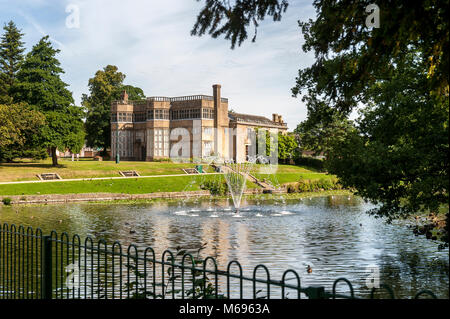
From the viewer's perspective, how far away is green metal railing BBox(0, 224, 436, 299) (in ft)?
18.4

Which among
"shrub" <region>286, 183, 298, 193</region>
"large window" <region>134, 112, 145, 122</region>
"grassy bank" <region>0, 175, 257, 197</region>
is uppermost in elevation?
"large window" <region>134, 112, 145, 122</region>

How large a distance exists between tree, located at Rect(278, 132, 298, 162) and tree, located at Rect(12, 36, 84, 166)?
39.7 meters

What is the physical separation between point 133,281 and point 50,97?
51.1 m

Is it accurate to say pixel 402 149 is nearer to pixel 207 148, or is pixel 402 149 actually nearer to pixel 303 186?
pixel 303 186

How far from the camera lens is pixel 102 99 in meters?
86.5

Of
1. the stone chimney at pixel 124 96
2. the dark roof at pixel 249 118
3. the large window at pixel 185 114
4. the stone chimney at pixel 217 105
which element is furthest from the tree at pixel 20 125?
the dark roof at pixel 249 118

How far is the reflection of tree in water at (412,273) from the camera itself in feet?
38.1

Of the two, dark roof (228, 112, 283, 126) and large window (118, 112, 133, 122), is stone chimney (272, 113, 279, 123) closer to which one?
dark roof (228, 112, 283, 126)

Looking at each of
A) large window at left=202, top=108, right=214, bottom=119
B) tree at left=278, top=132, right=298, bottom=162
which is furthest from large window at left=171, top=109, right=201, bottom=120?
tree at left=278, top=132, right=298, bottom=162

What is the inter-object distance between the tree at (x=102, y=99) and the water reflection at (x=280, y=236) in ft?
163
